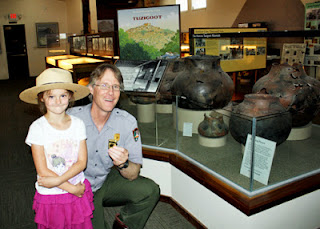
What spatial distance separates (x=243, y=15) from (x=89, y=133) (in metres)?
7.85

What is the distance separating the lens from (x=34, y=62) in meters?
Answer: 14.7

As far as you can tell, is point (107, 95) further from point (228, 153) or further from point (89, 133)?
point (228, 153)

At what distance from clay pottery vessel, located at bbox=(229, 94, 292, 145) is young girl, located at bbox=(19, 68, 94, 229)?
1.09 metres

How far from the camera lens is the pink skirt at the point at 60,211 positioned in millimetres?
1812

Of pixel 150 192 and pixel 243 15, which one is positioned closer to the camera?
pixel 150 192

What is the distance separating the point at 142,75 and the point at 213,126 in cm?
97

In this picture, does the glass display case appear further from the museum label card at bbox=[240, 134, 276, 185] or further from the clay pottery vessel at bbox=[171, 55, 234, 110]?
the clay pottery vessel at bbox=[171, 55, 234, 110]

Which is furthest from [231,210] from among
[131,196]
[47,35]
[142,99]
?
[47,35]

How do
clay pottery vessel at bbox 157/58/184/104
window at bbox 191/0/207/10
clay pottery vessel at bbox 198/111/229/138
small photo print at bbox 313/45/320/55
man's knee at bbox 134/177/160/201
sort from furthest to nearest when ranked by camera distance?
window at bbox 191/0/207/10 → small photo print at bbox 313/45/320/55 → clay pottery vessel at bbox 157/58/184/104 → clay pottery vessel at bbox 198/111/229/138 → man's knee at bbox 134/177/160/201

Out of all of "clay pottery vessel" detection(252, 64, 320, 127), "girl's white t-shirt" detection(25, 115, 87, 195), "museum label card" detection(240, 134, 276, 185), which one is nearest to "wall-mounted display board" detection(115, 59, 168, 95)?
"clay pottery vessel" detection(252, 64, 320, 127)

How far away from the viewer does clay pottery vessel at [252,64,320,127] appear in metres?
2.93

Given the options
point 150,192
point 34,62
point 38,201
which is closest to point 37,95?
point 38,201

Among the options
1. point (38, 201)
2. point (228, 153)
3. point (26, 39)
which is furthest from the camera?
point (26, 39)

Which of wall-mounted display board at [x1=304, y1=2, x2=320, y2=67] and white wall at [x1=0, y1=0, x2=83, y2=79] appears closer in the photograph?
wall-mounted display board at [x1=304, y1=2, x2=320, y2=67]
